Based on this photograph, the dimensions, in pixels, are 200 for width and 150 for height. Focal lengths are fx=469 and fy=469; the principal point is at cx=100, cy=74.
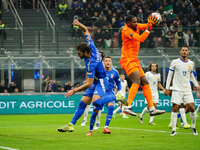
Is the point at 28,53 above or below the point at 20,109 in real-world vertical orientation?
above

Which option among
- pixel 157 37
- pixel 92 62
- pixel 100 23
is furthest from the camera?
pixel 100 23

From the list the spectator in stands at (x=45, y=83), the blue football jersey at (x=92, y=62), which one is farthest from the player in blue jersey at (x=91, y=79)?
the spectator in stands at (x=45, y=83)

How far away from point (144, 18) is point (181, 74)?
71.2ft

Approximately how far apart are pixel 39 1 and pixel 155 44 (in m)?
11.6

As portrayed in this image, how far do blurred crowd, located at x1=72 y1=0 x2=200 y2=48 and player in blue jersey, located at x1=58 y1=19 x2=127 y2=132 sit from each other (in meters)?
16.1

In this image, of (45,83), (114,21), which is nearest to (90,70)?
(45,83)

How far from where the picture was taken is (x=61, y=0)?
35125 mm

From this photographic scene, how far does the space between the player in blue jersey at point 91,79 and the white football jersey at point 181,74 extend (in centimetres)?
148

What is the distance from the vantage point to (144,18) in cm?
3350

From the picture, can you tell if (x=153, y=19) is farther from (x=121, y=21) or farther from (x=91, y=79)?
(x=121, y=21)

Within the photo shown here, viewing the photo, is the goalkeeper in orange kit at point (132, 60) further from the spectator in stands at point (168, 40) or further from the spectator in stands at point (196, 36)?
the spectator in stands at point (196, 36)

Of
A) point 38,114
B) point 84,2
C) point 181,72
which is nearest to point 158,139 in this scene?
point 181,72

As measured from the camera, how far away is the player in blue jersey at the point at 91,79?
10.9 metres

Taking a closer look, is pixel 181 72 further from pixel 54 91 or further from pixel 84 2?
pixel 84 2
